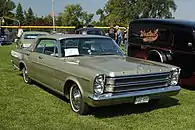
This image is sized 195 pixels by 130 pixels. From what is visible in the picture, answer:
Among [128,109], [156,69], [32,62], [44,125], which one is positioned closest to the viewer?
[44,125]

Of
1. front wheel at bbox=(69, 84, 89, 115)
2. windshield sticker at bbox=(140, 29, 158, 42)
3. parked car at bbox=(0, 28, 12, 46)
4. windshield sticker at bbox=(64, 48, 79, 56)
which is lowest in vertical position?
parked car at bbox=(0, 28, 12, 46)

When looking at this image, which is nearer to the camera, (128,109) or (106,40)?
(128,109)

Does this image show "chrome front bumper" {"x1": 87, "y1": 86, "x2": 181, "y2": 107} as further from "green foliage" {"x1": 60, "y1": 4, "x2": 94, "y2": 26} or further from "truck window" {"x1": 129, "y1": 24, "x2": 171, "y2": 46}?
"green foliage" {"x1": 60, "y1": 4, "x2": 94, "y2": 26}

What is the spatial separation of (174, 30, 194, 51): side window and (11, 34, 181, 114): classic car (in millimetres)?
2290

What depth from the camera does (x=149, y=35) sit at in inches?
405

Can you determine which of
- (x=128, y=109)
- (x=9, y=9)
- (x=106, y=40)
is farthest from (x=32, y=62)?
(x=9, y=9)

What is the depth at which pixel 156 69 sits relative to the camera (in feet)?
20.6

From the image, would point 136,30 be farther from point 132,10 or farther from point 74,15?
point 74,15

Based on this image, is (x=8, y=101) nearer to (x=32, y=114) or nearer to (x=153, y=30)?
(x=32, y=114)

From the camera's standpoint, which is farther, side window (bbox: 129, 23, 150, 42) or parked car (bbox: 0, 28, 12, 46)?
parked car (bbox: 0, 28, 12, 46)

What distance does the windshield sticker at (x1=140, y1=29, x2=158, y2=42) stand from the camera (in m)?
10.0

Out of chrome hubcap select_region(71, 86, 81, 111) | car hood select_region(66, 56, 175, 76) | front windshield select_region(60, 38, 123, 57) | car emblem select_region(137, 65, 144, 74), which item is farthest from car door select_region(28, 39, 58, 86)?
car emblem select_region(137, 65, 144, 74)

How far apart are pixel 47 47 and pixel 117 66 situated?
2339 millimetres

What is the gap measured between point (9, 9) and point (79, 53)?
83.7 m
